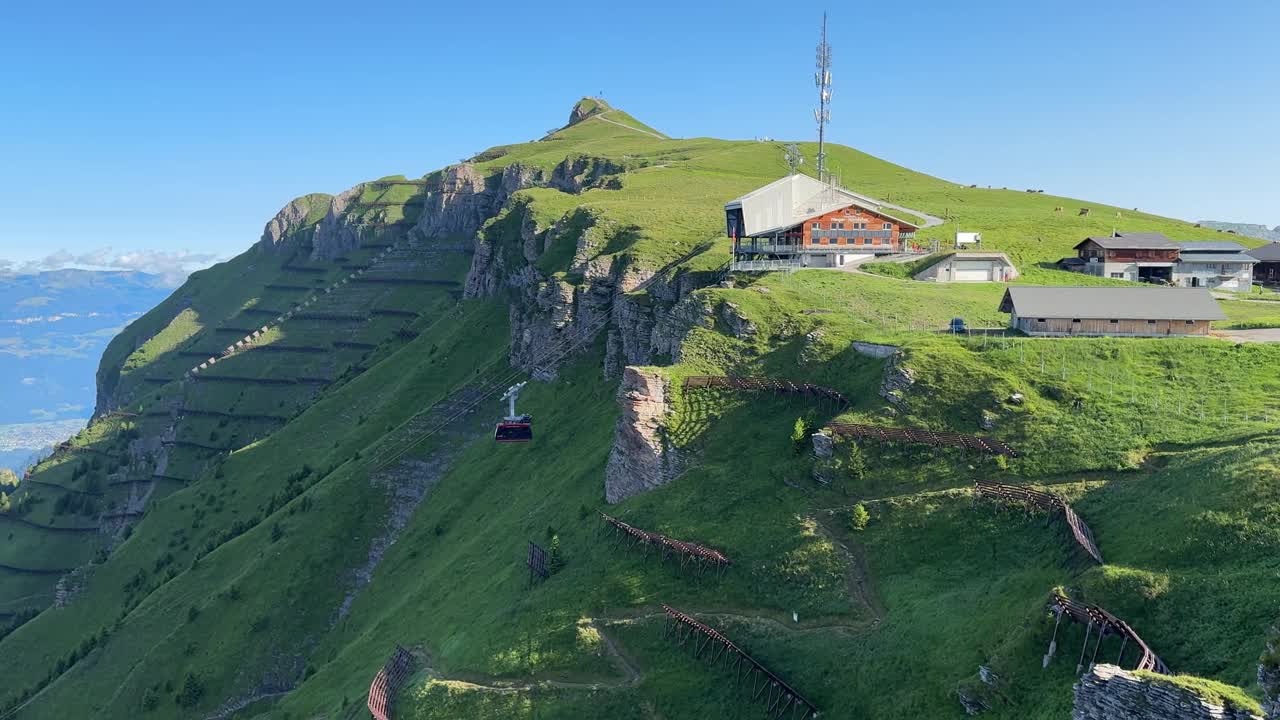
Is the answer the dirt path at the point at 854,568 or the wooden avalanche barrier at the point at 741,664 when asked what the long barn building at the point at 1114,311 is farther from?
the wooden avalanche barrier at the point at 741,664

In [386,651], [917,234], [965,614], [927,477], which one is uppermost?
[917,234]

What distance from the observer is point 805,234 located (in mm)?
122562

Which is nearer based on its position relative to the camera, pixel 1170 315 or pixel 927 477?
pixel 927 477

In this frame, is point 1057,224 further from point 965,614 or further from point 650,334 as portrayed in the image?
point 965,614

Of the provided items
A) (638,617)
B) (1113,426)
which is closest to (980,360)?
(1113,426)

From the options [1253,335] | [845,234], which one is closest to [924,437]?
[1253,335]

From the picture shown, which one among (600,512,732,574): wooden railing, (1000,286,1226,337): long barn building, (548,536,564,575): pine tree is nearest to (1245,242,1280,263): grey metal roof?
(1000,286,1226,337): long barn building

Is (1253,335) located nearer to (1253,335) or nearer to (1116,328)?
(1253,335)

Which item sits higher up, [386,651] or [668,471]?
[668,471]

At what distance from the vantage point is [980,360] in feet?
247

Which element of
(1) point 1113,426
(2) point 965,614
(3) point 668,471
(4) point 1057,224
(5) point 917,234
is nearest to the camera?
(2) point 965,614

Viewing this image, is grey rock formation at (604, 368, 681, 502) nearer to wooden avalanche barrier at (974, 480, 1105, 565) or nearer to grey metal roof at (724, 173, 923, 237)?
wooden avalanche barrier at (974, 480, 1105, 565)

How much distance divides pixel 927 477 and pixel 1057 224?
12149cm

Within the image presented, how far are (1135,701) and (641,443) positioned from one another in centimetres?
5752
